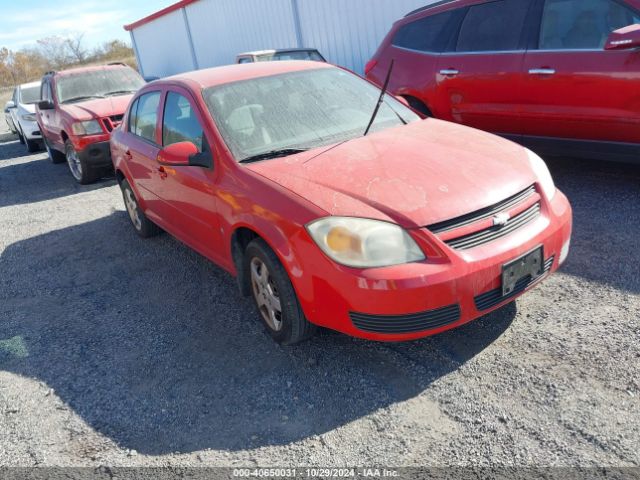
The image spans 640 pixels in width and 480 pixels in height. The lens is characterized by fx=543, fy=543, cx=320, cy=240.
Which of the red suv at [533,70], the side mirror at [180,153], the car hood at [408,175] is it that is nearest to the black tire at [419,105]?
the red suv at [533,70]

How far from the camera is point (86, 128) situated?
8133 millimetres

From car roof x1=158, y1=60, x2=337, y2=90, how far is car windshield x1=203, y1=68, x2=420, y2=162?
0.07 meters

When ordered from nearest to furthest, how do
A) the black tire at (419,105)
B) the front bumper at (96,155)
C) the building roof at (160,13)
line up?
the black tire at (419,105)
the front bumper at (96,155)
the building roof at (160,13)

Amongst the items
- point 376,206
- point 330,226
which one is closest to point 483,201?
point 376,206

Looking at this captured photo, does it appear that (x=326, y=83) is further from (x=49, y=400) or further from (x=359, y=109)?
(x=49, y=400)

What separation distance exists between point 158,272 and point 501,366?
3.05m

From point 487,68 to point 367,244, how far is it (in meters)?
3.54

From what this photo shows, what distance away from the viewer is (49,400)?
3.12m

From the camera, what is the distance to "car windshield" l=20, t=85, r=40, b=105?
518 inches

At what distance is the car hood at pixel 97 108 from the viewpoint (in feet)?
26.9

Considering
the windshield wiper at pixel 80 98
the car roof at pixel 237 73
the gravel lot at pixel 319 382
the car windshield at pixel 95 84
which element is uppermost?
the car roof at pixel 237 73

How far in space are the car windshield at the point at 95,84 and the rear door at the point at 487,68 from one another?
5.92m

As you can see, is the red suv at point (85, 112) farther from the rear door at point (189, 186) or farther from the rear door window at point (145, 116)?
the rear door at point (189, 186)

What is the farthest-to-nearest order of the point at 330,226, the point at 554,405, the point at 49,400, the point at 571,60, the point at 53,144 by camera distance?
1. the point at 53,144
2. the point at 571,60
3. the point at 49,400
4. the point at 330,226
5. the point at 554,405
